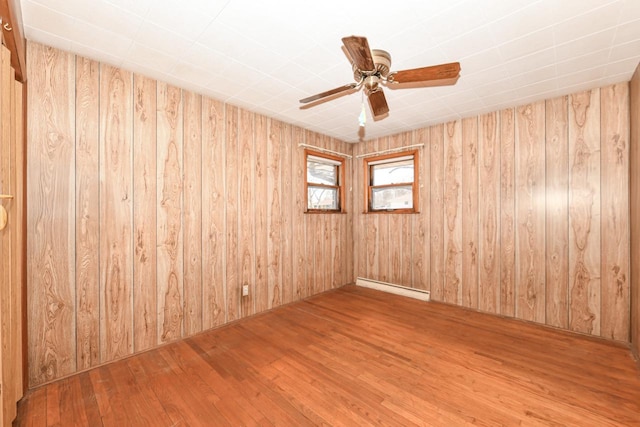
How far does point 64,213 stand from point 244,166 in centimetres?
172

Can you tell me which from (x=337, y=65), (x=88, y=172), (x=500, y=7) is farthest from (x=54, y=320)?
(x=500, y=7)

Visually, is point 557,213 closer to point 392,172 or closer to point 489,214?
point 489,214

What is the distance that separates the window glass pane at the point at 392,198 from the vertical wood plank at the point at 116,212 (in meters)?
3.55

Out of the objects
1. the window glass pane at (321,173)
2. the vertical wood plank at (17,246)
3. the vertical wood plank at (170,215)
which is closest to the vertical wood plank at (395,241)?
the window glass pane at (321,173)

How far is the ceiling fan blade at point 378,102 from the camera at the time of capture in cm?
201

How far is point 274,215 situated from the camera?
367 centimetres

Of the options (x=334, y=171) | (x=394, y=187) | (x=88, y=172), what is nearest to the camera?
(x=88, y=172)

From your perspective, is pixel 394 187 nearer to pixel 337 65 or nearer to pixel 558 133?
pixel 558 133

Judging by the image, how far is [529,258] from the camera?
3.14 meters

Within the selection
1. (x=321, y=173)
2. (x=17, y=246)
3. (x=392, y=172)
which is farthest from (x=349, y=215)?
(x=17, y=246)

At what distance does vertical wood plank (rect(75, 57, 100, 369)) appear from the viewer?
85.2 inches

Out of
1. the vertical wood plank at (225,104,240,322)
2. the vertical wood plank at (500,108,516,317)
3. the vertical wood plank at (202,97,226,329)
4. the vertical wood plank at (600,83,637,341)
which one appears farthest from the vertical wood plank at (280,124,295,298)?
the vertical wood plank at (600,83,637,341)

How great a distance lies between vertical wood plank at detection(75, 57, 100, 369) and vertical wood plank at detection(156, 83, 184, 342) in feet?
1.56

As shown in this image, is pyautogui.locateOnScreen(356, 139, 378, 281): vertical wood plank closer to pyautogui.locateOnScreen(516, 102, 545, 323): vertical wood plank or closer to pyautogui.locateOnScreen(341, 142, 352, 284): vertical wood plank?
pyautogui.locateOnScreen(341, 142, 352, 284): vertical wood plank
